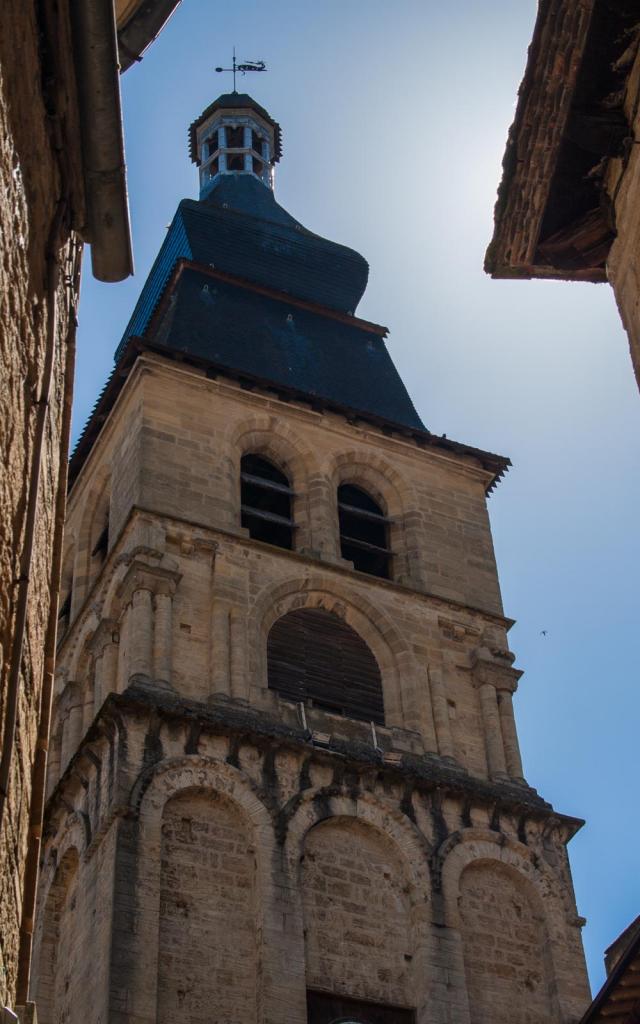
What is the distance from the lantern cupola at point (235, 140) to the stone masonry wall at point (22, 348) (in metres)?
28.8

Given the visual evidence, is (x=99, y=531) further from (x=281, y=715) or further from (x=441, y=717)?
(x=441, y=717)

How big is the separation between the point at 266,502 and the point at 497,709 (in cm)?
472

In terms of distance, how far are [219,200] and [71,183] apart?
2614 centimetres

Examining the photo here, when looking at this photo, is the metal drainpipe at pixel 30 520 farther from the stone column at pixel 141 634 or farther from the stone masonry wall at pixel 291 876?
the stone column at pixel 141 634

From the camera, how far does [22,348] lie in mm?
5516

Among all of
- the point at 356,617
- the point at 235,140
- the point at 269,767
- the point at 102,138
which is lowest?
the point at 102,138

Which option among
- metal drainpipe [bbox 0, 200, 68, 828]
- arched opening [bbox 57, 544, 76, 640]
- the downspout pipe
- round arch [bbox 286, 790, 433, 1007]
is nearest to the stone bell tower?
round arch [bbox 286, 790, 433, 1007]

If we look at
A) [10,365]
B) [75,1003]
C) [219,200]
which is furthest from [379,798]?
[219,200]

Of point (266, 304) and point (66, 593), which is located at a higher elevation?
point (266, 304)

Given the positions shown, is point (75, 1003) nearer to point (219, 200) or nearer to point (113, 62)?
point (113, 62)

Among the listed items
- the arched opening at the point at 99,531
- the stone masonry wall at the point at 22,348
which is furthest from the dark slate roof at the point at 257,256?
the stone masonry wall at the point at 22,348

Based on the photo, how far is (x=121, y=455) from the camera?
23.0 meters

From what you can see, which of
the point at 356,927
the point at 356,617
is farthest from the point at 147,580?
the point at 356,927

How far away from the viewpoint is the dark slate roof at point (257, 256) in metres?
28.7
